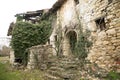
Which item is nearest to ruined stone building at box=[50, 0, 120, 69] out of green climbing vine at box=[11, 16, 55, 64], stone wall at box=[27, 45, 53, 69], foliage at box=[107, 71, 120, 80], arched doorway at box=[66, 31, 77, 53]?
foliage at box=[107, 71, 120, 80]

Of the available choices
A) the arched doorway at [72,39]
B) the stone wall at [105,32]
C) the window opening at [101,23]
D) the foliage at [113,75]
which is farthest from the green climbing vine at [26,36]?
the foliage at [113,75]

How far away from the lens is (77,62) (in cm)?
868

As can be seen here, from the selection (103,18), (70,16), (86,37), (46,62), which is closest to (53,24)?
(70,16)

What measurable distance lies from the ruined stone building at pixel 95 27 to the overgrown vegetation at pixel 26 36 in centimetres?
284

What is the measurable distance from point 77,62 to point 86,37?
1377 mm

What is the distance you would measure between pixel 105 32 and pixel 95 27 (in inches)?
41.5

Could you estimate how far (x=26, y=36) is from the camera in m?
14.8

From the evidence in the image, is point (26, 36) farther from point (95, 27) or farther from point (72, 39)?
point (95, 27)

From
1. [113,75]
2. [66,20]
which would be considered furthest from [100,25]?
[66,20]

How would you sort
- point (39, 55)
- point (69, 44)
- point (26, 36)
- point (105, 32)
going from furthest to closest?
point (26, 36) → point (69, 44) → point (39, 55) → point (105, 32)

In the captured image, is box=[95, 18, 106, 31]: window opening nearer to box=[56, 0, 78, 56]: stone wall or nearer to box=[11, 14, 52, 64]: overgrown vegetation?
box=[56, 0, 78, 56]: stone wall

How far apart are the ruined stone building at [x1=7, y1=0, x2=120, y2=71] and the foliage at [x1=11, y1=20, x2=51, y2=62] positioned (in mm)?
2875

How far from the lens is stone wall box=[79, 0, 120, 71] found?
6742 millimetres

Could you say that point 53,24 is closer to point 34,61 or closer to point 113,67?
point 34,61
